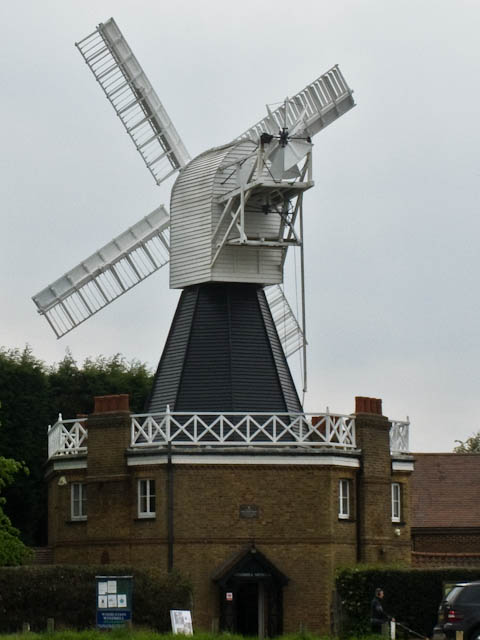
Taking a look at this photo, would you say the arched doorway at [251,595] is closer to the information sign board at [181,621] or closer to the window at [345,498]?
the window at [345,498]

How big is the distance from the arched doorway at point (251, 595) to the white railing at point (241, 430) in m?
3.30

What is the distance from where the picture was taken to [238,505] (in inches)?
1930

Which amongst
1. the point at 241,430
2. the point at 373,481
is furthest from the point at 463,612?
the point at 241,430

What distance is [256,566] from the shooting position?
160ft

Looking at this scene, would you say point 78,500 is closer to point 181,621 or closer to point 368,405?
point 368,405

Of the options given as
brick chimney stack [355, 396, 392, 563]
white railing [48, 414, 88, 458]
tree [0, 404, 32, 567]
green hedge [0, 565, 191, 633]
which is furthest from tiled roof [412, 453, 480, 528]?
green hedge [0, 565, 191, 633]

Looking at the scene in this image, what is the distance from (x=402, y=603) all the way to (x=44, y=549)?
1354cm

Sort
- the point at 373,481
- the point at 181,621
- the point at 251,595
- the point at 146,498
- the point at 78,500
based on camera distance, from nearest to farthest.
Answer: the point at 181,621
the point at 251,595
the point at 146,498
the point at 373,481
the point at 78,500

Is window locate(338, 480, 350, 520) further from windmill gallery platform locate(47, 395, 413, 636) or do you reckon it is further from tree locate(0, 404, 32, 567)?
tree locate(0, 404, 32, 567)

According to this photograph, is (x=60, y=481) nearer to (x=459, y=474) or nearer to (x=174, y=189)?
(x=174, y=189)

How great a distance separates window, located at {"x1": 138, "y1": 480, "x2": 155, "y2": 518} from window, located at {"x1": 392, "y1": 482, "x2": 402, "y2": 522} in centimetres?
807

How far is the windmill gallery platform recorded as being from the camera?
48781 mm

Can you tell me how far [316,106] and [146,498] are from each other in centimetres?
1368

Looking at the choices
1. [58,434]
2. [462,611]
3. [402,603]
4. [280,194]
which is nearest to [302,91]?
[280,194]
